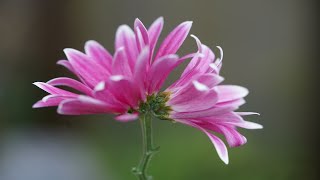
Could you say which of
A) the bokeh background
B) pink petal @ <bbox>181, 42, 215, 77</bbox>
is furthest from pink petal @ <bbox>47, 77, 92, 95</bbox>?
the bokeh background

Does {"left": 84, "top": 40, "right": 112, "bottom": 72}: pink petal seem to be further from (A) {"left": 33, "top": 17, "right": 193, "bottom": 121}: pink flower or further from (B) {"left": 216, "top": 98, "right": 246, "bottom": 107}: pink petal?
(B) {"left": 216, "top": 98, "right": 246, "bottom": 107}: pink petal

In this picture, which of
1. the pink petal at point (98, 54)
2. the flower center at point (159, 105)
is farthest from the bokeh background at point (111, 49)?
the pink petal at point (98, 54)

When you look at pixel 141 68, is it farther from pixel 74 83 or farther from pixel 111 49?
pixel 111 49

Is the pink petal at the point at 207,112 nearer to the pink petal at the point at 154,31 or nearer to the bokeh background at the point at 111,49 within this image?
the pink petal at the point at 154,31

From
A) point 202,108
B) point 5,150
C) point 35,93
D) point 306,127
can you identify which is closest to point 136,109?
point 202,108

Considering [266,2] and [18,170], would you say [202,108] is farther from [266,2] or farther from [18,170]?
[266,2]

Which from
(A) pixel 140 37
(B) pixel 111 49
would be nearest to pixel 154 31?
(A) pixel 140 37
